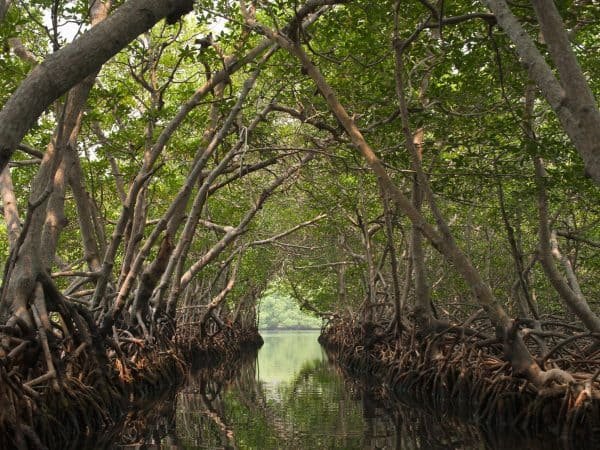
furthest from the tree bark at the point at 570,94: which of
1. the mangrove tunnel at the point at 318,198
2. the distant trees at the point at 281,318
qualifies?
the distant trees at the point at 281,318

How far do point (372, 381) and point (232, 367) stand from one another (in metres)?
5.02

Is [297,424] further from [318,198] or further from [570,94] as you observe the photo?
[318,198]

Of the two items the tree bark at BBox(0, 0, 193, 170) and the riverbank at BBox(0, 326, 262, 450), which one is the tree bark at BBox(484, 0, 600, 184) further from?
the riverbank at BBox(0, 326, 262, 450)

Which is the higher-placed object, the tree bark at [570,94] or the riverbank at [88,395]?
the tree bark at [570,94]

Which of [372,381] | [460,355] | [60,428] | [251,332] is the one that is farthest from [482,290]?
[251,332]

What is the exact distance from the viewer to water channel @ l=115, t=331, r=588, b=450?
597 centimetres

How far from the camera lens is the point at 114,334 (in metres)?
9.17

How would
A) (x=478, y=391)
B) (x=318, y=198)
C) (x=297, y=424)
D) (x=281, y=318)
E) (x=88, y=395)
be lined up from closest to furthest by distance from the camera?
(x=88, y=395), (x=297, y=424), (x=478, y=391), (x=318, y=198), (x=281, y=318)

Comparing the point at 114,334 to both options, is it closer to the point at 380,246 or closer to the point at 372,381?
the point at 372,381

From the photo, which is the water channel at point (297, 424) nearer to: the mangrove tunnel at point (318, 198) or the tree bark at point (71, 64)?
the mangrove tunnel at point (318, 198)

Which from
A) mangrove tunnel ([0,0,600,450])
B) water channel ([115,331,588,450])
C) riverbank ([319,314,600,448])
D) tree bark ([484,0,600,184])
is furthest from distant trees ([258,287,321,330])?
tree bark ([484,0,600,184])

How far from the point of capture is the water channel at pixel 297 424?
235 inches

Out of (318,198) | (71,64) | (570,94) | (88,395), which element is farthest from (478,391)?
(318,198)

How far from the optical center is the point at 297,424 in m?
7.20
